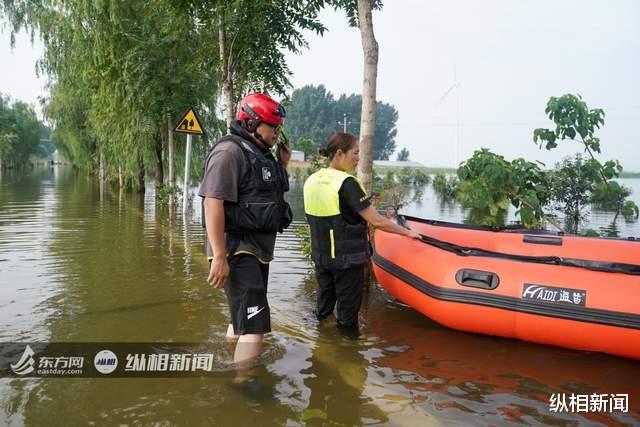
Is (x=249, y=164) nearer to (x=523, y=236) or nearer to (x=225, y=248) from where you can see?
(x=225, y=248)

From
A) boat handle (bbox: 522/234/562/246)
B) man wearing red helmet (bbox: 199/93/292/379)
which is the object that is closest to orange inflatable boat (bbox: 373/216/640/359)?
boat handle (bbox: 522/234/562/246)

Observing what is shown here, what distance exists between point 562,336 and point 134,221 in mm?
9795

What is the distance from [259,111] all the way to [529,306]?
251cm

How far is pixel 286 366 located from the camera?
377cm

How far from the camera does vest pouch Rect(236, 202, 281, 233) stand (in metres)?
3.19

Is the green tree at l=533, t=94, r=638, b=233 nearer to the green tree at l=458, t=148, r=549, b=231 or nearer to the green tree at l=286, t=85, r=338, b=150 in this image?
the green tree at l=458, t=148, r=549, b=231

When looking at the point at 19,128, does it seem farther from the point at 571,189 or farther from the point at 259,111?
the point at 259,111

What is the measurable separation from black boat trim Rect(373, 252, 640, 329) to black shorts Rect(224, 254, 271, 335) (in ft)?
5.69

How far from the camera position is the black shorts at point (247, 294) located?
324cm

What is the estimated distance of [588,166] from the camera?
12.5 metres

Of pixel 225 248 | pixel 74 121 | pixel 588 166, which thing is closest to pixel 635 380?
pixel 225 248

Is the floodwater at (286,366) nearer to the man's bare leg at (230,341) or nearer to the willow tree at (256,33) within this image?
the man's bare leg at (230,341)

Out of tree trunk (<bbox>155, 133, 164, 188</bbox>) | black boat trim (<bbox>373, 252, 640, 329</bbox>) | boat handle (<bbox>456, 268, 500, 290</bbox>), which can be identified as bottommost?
black boat trim (<bbox>373, 252, 640, 329</bbox>)

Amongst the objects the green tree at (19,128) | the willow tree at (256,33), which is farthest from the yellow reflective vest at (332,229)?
the green tree at (19,128)
